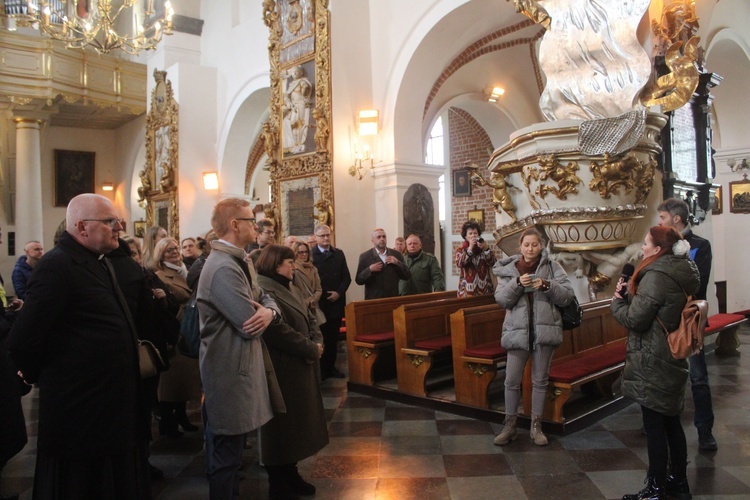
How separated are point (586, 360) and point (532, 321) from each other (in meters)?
1.03

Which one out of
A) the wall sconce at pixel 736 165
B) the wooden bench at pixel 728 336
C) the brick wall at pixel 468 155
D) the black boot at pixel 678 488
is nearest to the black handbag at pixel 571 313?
the black boot at pixel 678 488

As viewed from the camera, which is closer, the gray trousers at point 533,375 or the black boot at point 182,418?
the gray trousers at point 533,375

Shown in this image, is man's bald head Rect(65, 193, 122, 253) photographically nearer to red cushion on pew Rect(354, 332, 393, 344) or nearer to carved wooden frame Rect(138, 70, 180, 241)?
red cushion on pew Rect(354, 332, 393, 344)

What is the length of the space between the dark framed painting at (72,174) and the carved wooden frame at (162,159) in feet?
13.9

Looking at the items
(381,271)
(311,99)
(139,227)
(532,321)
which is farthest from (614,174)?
(139,227)

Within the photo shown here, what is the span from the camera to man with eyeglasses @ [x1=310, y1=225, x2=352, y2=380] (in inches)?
246

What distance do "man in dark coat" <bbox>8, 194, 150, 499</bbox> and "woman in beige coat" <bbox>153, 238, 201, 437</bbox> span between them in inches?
69.4

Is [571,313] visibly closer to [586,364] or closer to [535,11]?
[586,364]

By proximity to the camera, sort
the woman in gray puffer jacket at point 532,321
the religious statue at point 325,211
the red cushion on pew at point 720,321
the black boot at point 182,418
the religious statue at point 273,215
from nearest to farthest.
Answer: the woman in gray puffer jacket at point 532,321 < the black boot at point 182,418 < the red cushion on pew at point 720,321 < the religious statue at point 325,211 < the religious statue at point 273,215

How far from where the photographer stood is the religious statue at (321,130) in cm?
840

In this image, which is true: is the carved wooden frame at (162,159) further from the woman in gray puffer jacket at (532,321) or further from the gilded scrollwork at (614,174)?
the woman in gray puffer jacket at (532,321)

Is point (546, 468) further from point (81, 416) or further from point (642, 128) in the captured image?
point (642, 128)

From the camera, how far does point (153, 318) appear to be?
3568mm

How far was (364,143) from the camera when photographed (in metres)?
8.66
